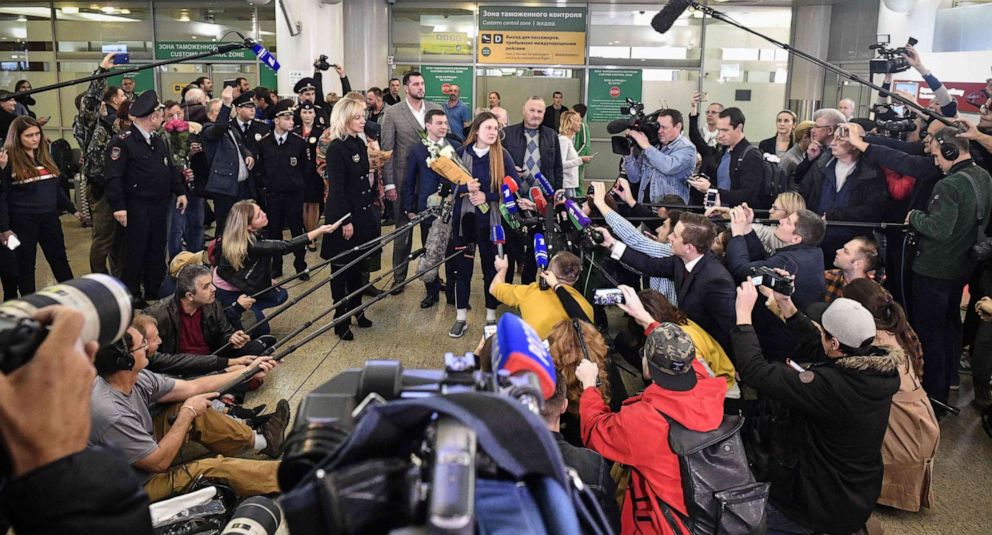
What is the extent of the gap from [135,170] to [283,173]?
143cm

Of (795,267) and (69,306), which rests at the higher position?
(69,306)

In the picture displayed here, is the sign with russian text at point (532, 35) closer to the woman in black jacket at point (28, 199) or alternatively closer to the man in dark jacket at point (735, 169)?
the man in dark jacket at point (735, 169)

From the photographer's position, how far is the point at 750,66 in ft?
40.8

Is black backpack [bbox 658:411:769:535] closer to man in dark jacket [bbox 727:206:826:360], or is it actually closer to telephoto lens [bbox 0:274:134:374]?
man in dark jacket [bbox 727:206:826:360]

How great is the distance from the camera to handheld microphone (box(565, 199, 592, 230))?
4.32 m

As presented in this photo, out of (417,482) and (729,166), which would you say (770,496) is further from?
(729,166)

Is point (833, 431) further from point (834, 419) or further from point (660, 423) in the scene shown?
point (660, 423)

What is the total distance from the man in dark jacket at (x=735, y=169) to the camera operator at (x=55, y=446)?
446 centimetres

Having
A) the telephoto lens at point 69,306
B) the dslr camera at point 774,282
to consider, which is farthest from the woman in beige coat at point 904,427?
the telephoto lens at point 69,306

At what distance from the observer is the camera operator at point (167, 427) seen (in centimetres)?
270

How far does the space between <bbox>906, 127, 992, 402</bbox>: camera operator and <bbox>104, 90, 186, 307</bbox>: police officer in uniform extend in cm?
500

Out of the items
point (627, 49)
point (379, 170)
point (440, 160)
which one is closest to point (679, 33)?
point (627, 49)

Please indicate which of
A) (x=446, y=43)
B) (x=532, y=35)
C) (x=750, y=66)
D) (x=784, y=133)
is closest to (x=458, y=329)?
(x=784, y=133)

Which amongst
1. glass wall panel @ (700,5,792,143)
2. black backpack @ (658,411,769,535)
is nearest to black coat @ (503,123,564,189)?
black backpack @ (658,411,769,535)
